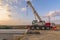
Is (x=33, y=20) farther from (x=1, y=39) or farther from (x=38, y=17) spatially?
(x=1, y=39)

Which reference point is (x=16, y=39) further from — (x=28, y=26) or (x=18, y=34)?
(x=28, y=26)

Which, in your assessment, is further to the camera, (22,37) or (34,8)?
(34,8)

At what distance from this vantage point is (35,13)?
1711 centimetres

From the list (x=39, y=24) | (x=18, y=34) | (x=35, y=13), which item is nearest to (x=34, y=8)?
(x=35, y=13)

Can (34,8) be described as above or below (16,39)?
above

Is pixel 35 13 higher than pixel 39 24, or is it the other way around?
pixel 35 13

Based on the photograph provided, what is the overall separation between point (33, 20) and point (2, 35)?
925cm

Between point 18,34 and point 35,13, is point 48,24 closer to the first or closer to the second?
point 35,13

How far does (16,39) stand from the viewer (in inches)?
299

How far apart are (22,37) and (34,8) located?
929cm

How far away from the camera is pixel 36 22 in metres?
16.9

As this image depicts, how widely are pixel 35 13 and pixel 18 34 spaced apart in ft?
30.9

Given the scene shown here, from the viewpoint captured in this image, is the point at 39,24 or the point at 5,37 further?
the point at 39,24

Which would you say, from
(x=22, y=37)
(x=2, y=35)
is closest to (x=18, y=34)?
(x=22, y=37)
